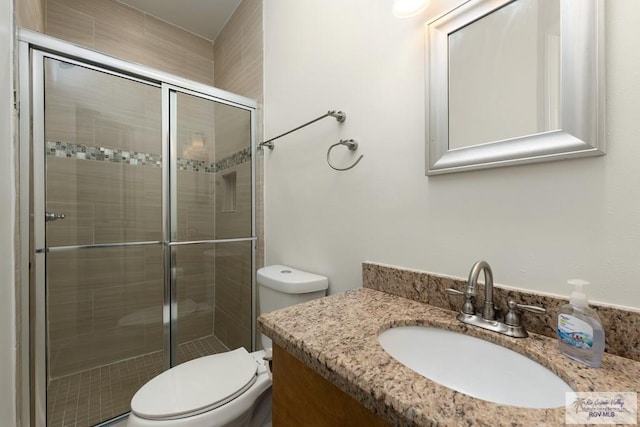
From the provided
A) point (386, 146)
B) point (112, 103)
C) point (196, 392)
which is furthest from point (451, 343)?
point (112, 103)

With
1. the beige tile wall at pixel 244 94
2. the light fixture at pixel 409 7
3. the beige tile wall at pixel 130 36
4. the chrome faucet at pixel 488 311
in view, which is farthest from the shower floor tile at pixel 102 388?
the beige tile wall at pixel 130 36

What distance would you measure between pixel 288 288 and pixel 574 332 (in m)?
0.92

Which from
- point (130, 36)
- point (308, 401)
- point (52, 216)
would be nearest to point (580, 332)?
point (308, 401)

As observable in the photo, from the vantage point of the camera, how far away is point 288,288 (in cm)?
118

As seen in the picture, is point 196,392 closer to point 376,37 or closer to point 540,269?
point 540,269

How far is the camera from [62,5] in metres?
1.81

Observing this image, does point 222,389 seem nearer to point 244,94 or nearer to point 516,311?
point 516,311

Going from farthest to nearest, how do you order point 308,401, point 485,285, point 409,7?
point 409,7, point 485,285, point 308,401

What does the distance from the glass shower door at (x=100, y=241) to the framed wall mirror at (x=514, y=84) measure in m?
1.56

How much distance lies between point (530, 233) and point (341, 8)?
118 cm

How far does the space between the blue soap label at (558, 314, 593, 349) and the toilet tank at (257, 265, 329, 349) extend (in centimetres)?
83

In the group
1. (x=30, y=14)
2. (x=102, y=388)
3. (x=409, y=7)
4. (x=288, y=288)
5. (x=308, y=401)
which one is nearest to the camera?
(x=308, y=401)

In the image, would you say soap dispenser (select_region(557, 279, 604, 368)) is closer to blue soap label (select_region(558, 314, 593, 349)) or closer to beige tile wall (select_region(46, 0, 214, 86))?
blue soap label (select_region(558, 314, 593, 349))

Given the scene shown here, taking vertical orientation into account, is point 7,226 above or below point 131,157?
below
